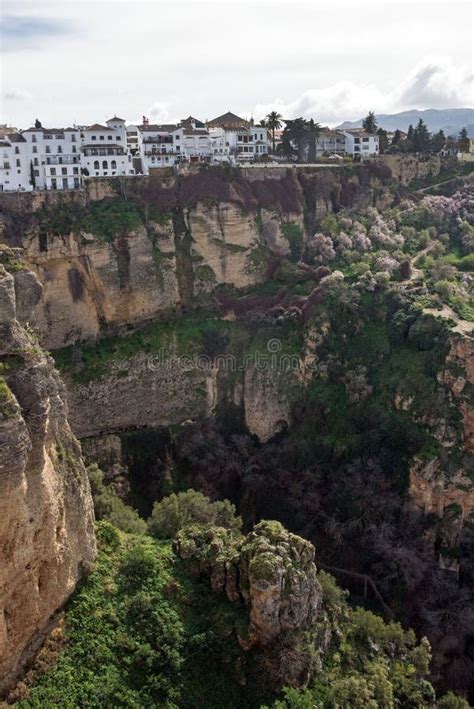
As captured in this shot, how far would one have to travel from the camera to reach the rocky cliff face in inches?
697

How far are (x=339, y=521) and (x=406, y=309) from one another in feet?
48.9

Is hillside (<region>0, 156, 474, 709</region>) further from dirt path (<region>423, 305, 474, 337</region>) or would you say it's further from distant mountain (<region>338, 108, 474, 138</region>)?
distant mountain (<region>338, 108, 474, 138</region>)

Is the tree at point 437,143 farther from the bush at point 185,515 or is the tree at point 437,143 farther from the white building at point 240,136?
the bush at point 185,515

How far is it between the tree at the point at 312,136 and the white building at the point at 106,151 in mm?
17718

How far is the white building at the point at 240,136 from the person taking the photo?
5934 centimetres

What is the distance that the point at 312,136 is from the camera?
199 ft

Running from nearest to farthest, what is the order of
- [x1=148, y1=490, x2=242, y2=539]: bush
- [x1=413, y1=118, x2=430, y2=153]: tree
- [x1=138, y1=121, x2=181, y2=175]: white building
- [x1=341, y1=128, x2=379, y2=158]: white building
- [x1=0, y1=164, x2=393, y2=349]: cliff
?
[x1=148, y1=490, x2=242, y2=539]: bush
[x1=0, y1=164, x2=393, y2=349]: cliff
[x1=138, y1=121, x2=181, y2=175]: white building
[x1=413, y1=118, x2=430, y2=153]: tree
[x1=341, y1=128, x2=379, y2=158]: white building

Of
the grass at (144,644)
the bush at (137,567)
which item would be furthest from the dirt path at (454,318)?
the bush at (137,567)

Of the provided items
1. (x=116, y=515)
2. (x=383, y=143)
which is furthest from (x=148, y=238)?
(x=383, y=143)

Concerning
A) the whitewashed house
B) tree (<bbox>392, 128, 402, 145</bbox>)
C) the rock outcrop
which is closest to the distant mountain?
tree (<bbox>392, 128, 402, 145</bbox>)

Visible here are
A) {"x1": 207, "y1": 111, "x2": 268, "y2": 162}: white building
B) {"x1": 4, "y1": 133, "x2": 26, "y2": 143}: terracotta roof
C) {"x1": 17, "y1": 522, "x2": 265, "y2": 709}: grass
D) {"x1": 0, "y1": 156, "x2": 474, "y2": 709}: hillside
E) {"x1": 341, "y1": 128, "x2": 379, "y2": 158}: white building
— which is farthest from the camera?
{"x1": 341, "y1": 128, "x2": 379, "y2": 158}: white building

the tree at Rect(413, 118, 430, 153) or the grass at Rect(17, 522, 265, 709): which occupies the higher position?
the tree at Rect(413, 118, 430, 153)

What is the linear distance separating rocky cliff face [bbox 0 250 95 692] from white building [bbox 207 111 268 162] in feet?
140

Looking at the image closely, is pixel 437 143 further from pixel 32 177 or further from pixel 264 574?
pixel 264 574
